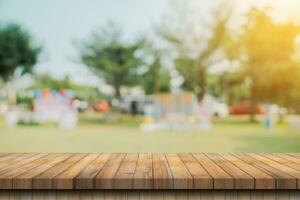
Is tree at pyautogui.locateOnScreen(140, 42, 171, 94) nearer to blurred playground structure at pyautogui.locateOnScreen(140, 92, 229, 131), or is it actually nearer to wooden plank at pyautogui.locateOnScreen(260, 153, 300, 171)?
blurred playground structure at pyautogui.locateOnScreen(140, 92, 229, 131)

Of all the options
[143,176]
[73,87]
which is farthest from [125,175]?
[73,87]

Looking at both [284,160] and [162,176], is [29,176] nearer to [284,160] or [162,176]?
[162,176]

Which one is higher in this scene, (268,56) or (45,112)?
(268,56)

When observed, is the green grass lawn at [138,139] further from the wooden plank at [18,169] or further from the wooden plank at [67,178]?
the wooden plank at [67,178]

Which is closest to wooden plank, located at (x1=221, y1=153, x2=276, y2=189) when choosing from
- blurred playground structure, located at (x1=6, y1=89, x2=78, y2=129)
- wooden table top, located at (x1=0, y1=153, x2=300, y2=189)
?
wooden table top, located at (x1=0, y1=153, x2=300, y2=189)

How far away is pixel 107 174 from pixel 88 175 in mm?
78

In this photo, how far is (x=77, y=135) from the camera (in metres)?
10.6

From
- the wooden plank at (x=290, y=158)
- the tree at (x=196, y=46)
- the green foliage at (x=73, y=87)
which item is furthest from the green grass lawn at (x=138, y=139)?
the wooden plank at (x=290, y=158)

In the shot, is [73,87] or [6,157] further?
[73,87]

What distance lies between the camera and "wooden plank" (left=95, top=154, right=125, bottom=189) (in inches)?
74.0

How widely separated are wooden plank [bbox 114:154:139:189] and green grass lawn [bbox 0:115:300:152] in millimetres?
5875

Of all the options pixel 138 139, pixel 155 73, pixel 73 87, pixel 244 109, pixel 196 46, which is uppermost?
pixel 196 46

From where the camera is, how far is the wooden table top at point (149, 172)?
1.88 meters

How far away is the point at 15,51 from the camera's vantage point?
41.2 feet
